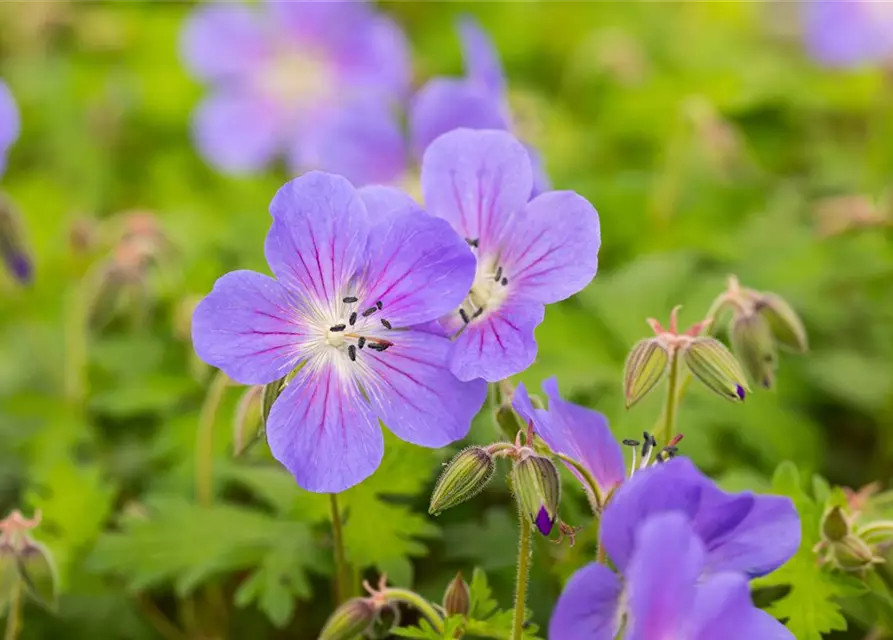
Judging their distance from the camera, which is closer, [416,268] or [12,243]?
[416,268]

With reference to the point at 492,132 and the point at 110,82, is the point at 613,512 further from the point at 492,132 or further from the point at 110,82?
the point at 110,82

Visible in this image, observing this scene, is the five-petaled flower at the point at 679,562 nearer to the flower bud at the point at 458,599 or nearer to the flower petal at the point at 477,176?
the flower bud at the point at 458,599

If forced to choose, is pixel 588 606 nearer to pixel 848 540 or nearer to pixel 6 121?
pixel 848 540

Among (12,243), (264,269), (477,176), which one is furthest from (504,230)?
(12,243)

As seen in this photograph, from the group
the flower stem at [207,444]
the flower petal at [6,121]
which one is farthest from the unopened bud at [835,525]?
the flower petal at [6,121]

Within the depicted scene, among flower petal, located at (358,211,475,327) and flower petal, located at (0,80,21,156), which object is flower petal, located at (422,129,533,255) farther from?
flower petal, located at (0,80,21,156)
